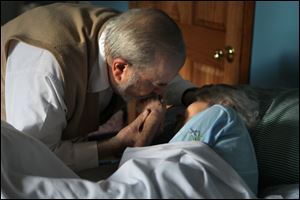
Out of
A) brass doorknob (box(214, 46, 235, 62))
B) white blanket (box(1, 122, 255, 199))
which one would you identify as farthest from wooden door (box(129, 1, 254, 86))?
white blanket (box(1, 122, 255, 199))

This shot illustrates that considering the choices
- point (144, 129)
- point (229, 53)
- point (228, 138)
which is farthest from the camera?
point (229, 53)

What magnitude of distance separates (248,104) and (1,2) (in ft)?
6.20

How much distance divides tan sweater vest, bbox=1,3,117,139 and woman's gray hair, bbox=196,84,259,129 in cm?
33

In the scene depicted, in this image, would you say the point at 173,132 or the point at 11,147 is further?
the point at 173,132

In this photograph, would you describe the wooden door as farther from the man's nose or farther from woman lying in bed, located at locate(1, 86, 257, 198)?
woman lying in bed, located at locate(1, 86, 257, 198)

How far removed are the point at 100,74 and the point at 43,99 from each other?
20 cm

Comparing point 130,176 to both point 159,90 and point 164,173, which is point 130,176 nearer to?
point 164,173

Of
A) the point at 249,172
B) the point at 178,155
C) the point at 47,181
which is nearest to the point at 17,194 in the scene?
the point at 47,181

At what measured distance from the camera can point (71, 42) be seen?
4.26 ft

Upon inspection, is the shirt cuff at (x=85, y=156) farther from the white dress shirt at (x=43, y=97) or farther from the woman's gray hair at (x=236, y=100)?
the woman's gray hair at (x=236, y=100)

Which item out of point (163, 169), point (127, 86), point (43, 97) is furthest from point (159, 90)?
point (163, 169)

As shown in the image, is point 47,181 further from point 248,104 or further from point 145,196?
point 248,104

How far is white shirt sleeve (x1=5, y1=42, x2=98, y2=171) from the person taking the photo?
1.21m

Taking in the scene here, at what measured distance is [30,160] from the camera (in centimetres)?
89
